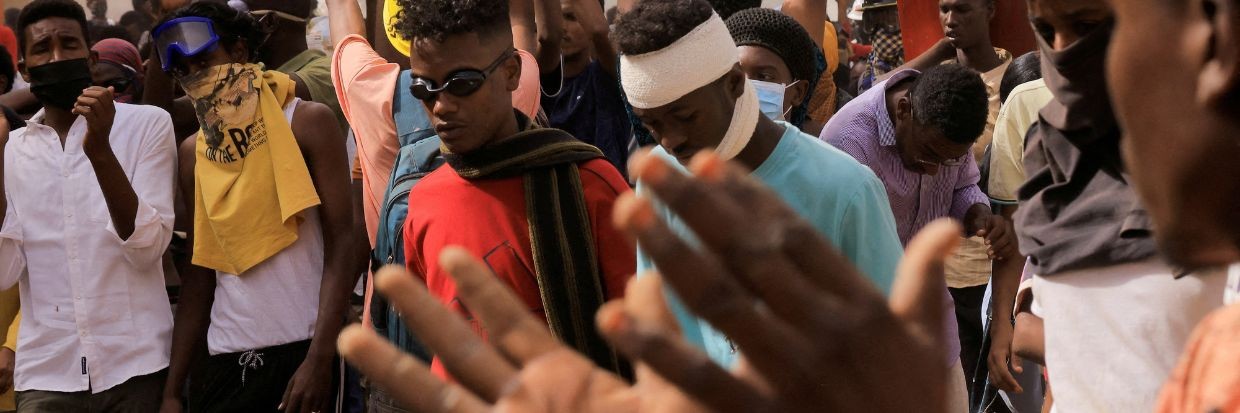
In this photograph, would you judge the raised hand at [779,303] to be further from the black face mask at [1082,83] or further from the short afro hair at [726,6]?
the short afro hair at [726,6]

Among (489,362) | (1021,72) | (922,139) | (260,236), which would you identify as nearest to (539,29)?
(260,236)

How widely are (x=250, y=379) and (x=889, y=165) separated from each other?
2461mm

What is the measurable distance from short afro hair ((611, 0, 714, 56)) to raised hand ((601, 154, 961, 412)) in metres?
1.86

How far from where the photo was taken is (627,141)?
540cm

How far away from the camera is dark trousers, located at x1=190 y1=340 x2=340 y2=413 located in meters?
4.77

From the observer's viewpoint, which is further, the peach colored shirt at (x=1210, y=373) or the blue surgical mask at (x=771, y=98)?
the blue surgical mask at (x=771, y=98)

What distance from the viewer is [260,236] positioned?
482 cm

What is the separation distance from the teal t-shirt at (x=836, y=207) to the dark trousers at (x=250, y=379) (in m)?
2.36

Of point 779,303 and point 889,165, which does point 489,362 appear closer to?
point 779,303

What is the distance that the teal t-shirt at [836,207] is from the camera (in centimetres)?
274

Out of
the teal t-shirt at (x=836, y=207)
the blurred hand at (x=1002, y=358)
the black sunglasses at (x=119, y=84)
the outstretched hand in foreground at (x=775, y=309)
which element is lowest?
the black sunglasses at (x=119, y=84)

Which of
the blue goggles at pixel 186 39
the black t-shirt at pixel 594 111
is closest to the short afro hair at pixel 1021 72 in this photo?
the black t-shirt at pixel 594 111

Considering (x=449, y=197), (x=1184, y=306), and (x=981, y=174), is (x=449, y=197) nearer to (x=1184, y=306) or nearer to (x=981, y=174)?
(x=1184, y=306)

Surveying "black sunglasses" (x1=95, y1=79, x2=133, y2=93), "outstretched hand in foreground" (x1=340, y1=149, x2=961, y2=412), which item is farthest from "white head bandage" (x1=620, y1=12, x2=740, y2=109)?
"black sunglasses" (x1=95, y1=79, x2=133, y2=93)
